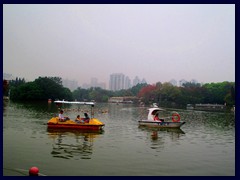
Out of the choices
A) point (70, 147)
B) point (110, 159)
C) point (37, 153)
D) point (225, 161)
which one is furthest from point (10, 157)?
point (225, 161)

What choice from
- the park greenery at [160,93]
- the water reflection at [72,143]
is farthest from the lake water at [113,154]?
the park greenery at [160,93]

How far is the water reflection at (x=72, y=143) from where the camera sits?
13.3m

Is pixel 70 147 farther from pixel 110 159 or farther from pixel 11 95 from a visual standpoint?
pixel 11 95

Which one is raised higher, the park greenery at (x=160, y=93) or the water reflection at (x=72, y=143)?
the park greenery at (x=160, y=93)

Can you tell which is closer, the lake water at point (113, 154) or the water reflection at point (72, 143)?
the lake water at point (113, 154)

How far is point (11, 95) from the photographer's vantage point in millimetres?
79125

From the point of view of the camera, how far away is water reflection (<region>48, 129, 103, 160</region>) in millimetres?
13289

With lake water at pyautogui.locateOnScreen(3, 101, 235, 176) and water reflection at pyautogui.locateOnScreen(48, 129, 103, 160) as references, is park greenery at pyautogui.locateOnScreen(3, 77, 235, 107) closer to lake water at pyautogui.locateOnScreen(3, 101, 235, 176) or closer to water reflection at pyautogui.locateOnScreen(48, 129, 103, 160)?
water reflection at pyautogui.locateOnScreen(48, 129, 103, 160)

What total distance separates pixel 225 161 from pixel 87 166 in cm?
716

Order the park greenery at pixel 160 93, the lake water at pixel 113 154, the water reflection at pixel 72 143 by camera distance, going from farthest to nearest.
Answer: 1. the park greenery at pixel 160 93
2. the water reflection at pixel 72 143
3. the lake water at pixel 113 154

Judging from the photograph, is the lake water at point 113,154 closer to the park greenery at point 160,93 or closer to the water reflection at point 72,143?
the water reflection at point 72,143

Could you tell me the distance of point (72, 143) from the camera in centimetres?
1605

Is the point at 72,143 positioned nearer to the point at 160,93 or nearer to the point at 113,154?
the point at 113,154

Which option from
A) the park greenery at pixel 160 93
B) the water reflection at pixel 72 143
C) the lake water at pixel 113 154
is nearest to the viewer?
the lake water at pixel 113 154
